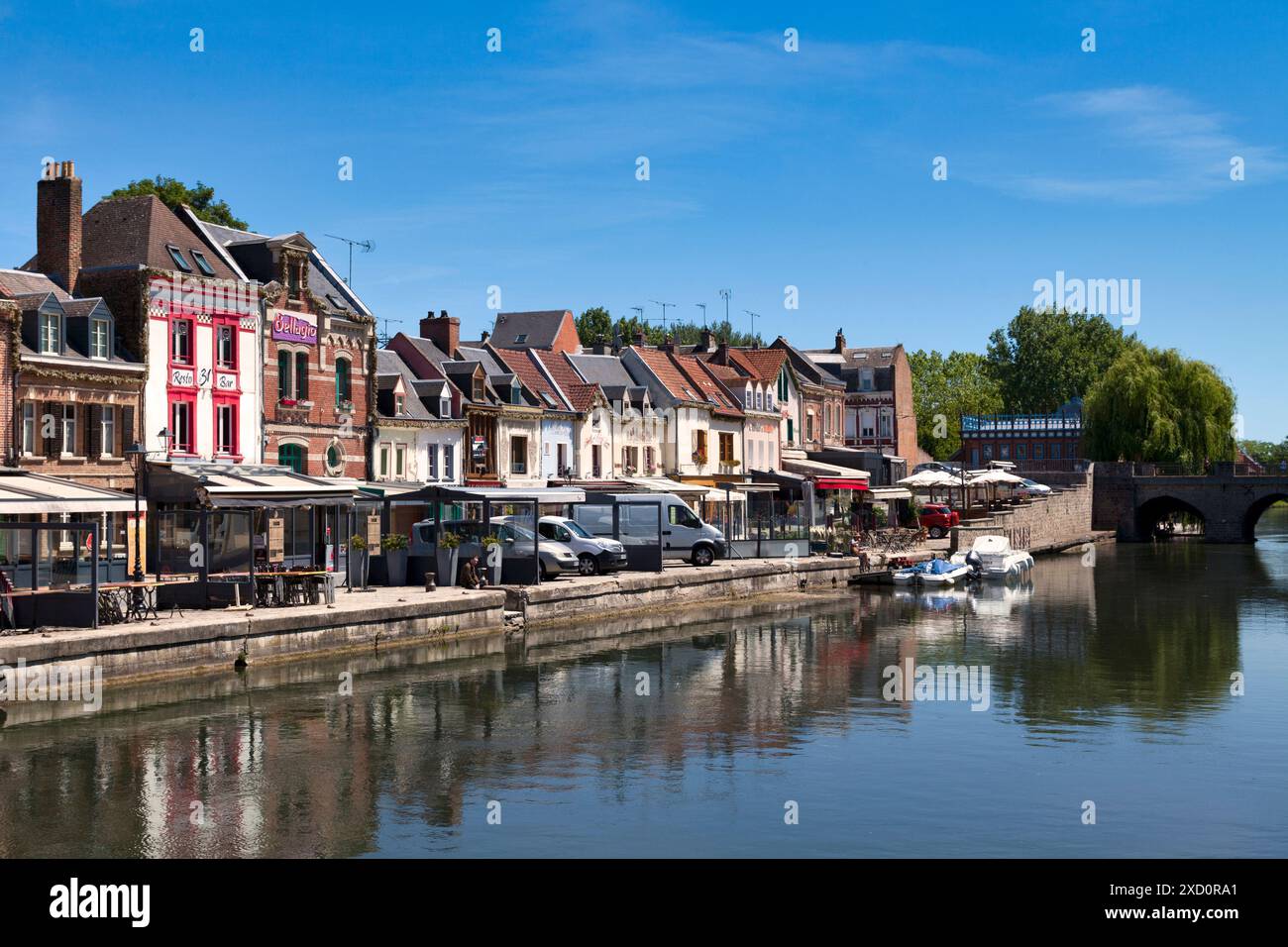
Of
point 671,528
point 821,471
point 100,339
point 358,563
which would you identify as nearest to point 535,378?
point 671,528

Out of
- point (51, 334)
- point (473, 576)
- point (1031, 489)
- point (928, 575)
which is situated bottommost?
point (928, 575)

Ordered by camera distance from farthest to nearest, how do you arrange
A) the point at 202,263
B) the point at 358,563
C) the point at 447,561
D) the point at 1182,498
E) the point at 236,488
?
the point at 1182,498
the point at 202,263
the point at 447,561
the point at 358,563
the point at 236,488

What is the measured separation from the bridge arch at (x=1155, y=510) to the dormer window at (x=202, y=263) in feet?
217

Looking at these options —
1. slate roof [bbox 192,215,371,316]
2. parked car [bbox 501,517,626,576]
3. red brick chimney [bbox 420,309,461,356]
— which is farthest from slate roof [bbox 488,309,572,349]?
parked car [bbox 501,517,626,576]

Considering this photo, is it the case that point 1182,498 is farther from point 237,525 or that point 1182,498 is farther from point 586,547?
point 237,525

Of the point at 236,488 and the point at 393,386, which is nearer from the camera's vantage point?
the point at 236,488

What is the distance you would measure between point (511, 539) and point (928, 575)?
66.6 ft

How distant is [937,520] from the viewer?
7231cm

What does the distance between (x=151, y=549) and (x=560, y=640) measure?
13.0 metres

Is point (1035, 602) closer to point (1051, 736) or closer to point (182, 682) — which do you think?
point (1051, 736)

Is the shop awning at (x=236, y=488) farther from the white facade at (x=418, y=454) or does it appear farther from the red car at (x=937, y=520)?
the red car at (x=937, y=520)

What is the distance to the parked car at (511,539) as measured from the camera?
132 ft

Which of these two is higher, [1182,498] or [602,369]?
[602,369]

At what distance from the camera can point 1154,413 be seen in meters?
91.4
